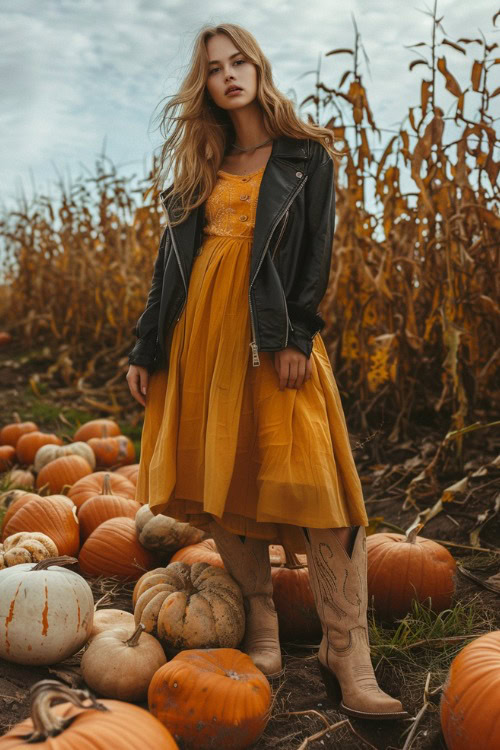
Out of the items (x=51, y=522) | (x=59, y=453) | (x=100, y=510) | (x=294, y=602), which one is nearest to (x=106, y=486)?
(x=100, y=510)

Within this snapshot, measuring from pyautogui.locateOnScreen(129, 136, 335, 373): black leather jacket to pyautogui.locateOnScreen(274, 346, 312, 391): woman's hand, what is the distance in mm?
23

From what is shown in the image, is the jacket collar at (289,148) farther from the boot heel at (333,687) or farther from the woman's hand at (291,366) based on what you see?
the boot heel at (333,687)

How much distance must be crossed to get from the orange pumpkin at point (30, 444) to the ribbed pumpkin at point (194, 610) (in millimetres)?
2693

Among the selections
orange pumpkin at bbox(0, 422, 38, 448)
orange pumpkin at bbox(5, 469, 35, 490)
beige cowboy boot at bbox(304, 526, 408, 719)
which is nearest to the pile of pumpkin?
beige cowboy boot at bbox(304, 526, 408, 719)

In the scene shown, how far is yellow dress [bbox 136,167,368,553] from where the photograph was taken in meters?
2.06

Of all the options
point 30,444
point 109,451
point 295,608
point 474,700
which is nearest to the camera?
point 474,700

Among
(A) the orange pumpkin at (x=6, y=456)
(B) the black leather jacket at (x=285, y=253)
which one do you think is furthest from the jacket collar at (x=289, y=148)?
(A) the orange pumpkin at (x=6, y=456)

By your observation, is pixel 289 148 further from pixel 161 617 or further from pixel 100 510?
pixel 100 510

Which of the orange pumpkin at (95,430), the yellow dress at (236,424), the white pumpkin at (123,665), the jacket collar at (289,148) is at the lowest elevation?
the white pumpkin at (123,665)

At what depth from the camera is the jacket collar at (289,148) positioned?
7.33ft

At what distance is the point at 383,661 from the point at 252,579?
51cm

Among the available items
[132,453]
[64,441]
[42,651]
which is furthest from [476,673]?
[64,441]

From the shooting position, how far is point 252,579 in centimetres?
242

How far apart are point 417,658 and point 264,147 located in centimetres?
178
